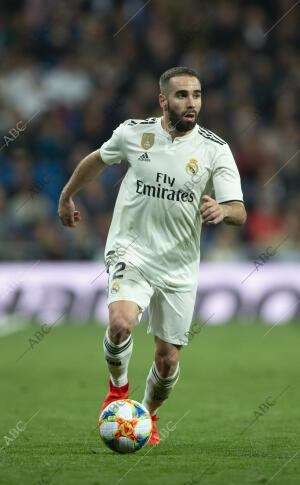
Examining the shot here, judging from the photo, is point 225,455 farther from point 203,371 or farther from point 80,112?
point 80,112

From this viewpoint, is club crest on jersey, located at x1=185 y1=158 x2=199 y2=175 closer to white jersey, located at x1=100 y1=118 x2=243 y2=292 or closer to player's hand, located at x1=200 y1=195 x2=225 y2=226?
white jersey, located at x1=100 y1=118 x2=243 y2=292

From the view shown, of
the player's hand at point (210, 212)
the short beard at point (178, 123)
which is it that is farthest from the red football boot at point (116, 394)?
the short beard at point (178, 123)

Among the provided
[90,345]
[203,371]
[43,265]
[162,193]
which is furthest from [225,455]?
[43,265]

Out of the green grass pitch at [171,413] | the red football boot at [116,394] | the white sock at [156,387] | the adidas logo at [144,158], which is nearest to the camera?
the green grass pitch at [171,413]

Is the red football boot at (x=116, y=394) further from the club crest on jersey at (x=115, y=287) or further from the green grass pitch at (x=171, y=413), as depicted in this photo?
the club crest on jersey at (x=115, y=287)

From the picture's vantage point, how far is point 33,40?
1973cm

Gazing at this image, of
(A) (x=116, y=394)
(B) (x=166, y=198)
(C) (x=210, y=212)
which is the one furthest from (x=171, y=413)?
(C) (x=210, y=212)

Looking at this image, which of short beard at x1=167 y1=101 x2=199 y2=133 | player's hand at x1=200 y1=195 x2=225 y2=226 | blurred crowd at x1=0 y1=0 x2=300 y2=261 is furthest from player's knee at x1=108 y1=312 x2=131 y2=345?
blurred crowd at x1=0 y1=0 x2=300 y2=261

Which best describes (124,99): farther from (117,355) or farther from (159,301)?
(117,355)

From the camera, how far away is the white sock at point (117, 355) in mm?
6535

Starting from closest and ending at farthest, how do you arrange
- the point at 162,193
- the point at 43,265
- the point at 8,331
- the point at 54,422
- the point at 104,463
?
the point at 104,463 < the point at 162,193 < the point at 54,422 < the point at 8,331 < the point at 43,265

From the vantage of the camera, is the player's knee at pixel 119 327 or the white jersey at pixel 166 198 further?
the white jersey at pixel 166 198

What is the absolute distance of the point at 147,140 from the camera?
7.00 m

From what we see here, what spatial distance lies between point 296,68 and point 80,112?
430 centimetres
